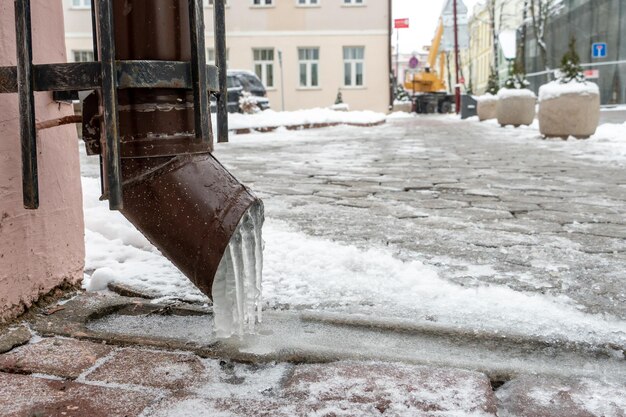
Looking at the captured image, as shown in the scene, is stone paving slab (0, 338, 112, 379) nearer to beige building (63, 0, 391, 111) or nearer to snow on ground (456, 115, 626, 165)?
snow on ground (456, 115, 626, 165)

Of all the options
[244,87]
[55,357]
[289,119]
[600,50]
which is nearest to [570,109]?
[289,119]

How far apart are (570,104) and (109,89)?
8938mm

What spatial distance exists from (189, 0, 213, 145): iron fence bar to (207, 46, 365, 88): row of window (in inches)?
912

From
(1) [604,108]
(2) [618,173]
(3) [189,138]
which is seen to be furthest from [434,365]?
(1) [604,108]

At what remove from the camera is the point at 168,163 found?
1421mm

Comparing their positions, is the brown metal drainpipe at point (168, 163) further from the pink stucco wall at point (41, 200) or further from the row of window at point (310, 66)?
the row of window at point (310, 66)

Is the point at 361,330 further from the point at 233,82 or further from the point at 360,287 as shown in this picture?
the point at 233,82

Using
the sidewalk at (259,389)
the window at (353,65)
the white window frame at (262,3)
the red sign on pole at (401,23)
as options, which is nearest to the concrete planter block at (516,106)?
the window at (353,65)

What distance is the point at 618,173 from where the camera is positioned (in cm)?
528

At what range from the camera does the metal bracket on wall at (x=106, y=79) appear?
1.25 meters

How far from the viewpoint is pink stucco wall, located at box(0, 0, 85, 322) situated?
5.07 feet

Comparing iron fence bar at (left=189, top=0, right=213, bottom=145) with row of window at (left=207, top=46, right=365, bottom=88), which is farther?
row of window at (left=207, top=46, right=365, bottom=88)

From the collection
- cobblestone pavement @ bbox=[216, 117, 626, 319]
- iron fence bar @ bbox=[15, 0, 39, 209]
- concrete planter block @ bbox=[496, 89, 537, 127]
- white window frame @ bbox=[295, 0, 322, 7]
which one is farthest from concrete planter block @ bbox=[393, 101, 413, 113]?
iron fence bar @ bbox=[15, 0, 39, 209]

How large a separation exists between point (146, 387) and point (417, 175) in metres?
4.17
